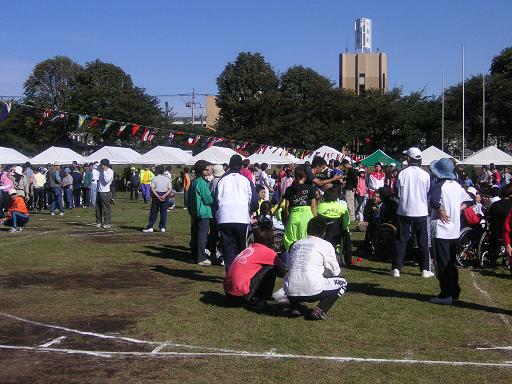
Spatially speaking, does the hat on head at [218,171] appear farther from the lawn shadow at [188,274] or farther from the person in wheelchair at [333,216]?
the person in wheelchair at [333,216]

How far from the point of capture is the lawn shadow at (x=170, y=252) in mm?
13156

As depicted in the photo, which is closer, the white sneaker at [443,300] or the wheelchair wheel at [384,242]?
the white sneaker at [443,300]

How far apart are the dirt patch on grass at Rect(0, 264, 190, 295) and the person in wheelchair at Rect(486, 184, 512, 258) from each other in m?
5.20

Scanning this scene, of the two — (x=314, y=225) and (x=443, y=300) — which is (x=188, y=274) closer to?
(x=314, y=225)

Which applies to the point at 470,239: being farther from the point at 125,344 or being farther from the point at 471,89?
the point at 471,89

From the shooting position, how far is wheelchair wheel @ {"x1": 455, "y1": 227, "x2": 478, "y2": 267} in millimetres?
11852

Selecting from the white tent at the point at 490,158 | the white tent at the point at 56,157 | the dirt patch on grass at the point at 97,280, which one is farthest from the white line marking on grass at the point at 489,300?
the white tent at the point at 56,157

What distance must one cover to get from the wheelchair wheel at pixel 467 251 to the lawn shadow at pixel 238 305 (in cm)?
478

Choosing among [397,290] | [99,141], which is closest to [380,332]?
[397,290]

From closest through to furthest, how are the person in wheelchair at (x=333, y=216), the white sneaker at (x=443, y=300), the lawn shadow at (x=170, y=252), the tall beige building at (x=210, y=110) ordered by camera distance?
the white sneaker at (x=443, y=300), the person in wheelchair at (x=333, y=216), the lawn shadow at (x=170, y=252), the tall beige building at (x=210, y=110)

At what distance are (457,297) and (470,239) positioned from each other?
334 cm

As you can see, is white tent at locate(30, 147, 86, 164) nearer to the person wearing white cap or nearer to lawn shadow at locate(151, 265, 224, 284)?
lawn shadow at locate(151, 265, 224, 284)

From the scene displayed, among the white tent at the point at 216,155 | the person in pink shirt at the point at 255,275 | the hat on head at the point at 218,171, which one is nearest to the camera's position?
the person in pink shirt at the point at 255,275

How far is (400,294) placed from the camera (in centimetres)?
939
